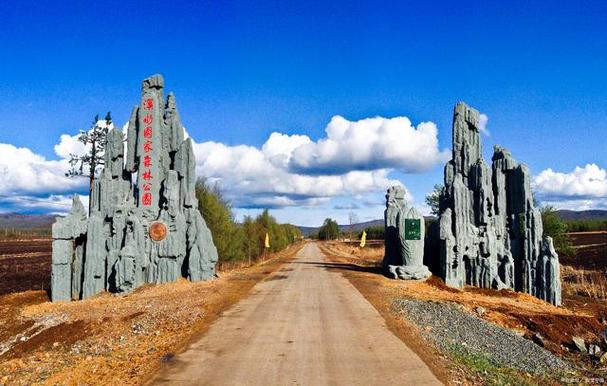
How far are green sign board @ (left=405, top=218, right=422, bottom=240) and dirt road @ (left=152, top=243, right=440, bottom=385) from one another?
9.51 meters

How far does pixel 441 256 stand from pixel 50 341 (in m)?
20.5

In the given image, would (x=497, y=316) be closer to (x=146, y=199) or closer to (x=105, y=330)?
(x=105, y=330)

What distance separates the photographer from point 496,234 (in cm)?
2747

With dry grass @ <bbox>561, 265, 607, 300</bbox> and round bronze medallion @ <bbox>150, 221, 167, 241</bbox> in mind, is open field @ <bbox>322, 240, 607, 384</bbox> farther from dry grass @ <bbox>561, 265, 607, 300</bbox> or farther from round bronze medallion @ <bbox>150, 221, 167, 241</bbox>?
round bronze medallion @ <bbox>150, 221, 167, 241</bbox>

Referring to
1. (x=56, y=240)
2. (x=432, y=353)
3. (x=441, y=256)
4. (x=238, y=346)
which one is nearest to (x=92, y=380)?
(x=238, y=346)

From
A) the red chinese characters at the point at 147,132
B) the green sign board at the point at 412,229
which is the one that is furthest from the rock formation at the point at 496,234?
the red chinese characters at the point at 147,132

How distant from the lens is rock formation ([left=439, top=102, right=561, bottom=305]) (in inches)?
1045

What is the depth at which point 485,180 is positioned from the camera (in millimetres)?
27453

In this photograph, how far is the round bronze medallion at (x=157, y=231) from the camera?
25.2 meters

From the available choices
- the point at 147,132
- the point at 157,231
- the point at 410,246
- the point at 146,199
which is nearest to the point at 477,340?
the point at 410,246

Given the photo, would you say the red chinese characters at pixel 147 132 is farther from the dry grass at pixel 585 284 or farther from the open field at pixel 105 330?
the dry grass at pixel 585 284

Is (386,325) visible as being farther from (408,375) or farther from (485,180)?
(485,180)

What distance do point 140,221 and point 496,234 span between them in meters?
20.1

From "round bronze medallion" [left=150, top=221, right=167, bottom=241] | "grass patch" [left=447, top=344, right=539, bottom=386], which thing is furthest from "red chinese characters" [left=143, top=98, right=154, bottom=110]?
"grass patch" [left=447, top=344, right=539, bottom=386]
